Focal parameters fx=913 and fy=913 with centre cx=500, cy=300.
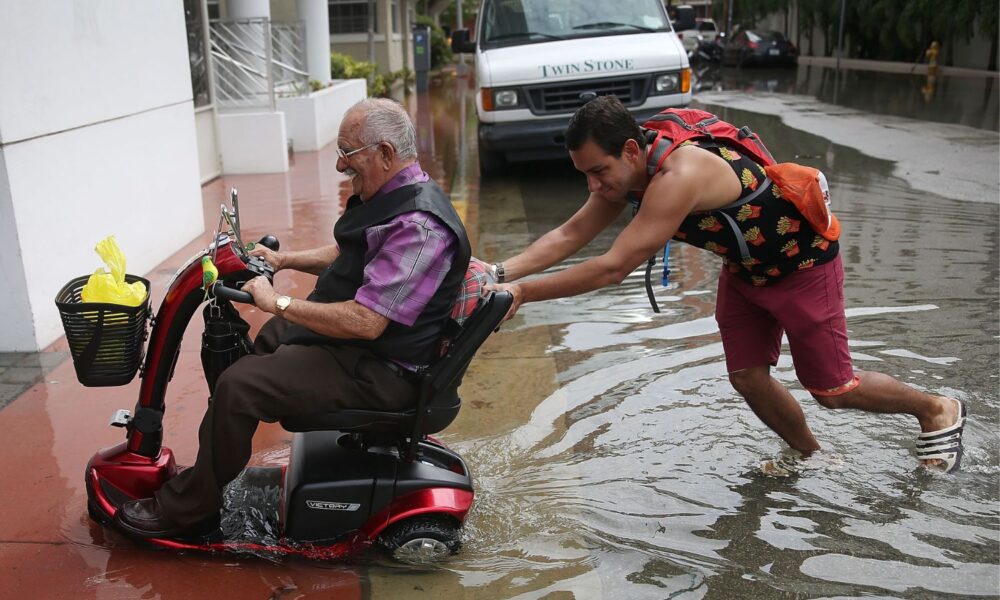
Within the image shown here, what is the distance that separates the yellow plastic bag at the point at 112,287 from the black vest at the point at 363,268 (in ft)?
1.84

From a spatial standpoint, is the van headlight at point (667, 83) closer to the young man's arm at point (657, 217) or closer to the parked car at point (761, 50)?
the young man's arm at point (657, 217)

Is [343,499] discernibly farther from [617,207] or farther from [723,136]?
[723,136]

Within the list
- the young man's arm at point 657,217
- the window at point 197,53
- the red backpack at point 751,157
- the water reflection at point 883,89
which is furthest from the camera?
the water reflection at point 883,89

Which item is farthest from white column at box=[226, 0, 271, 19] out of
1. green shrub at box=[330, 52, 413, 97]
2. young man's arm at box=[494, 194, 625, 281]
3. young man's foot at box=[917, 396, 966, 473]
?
young man's foot at box=[917, 396, 966, 473]

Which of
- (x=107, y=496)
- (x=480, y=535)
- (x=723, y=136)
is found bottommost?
(x=480, y=535)

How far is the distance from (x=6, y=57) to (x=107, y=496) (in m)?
2.70

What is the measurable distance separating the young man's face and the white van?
6458 millimetres

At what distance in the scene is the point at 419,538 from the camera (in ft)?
10.2

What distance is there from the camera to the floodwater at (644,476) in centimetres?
306

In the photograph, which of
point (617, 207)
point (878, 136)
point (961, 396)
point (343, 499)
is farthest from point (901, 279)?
point (878, 136)

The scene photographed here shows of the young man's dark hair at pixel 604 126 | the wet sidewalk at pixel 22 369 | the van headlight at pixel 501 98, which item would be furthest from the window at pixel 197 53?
the young man's dark hair at pixel 604 126

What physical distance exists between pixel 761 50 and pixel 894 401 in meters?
34.8

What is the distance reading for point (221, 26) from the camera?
1154 centimetres

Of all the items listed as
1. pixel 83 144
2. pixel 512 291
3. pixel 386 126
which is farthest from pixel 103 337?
pixel 83 144
